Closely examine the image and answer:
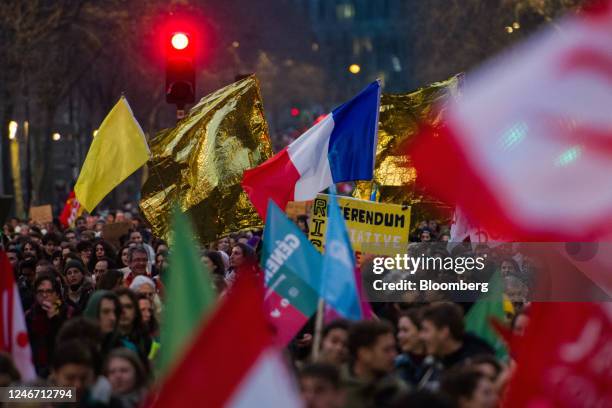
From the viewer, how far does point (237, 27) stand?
6494cm

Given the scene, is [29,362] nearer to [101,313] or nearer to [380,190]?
[101,313]

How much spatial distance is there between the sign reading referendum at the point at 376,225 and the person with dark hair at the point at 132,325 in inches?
127

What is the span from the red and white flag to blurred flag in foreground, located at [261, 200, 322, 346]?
5.75ft

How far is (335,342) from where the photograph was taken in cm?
914

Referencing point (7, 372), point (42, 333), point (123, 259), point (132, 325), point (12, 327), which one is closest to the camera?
point (7, 372)

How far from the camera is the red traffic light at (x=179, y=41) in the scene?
1800 cm

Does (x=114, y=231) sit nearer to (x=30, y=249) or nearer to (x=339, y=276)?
(x=30, y=249)

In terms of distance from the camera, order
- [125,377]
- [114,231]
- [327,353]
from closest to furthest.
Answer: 1. [125,377]
2. [327,353]
3. [114,231]

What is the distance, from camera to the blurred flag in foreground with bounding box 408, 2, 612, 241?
9281 millimetres

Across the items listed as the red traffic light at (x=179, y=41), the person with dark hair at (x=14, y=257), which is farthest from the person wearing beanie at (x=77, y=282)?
the red traffic light at (x=179, y=41)

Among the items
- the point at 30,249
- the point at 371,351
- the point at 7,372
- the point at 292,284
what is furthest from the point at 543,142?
the point at 30,249

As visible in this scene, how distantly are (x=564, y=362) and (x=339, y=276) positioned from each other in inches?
78.8

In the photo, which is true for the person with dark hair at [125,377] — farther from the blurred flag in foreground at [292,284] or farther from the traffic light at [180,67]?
the traffic light at [180,67]

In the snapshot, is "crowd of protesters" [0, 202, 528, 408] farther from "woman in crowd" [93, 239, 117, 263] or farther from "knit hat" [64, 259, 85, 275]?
"woman in crowd" [93, 239, 117, 263]
